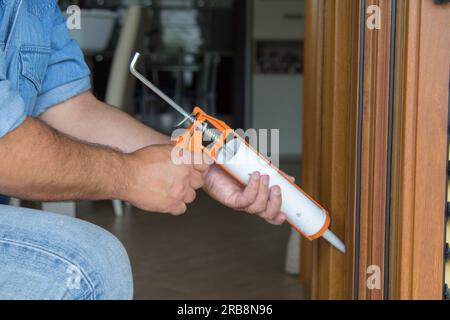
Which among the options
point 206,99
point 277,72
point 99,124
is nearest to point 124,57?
point 99,124

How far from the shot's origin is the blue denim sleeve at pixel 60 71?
3.65ft

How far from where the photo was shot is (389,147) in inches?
35.7

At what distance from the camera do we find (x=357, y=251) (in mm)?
1021

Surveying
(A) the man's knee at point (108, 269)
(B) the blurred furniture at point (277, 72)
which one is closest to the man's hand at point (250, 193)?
(A) the man's knee at point (108, 269)

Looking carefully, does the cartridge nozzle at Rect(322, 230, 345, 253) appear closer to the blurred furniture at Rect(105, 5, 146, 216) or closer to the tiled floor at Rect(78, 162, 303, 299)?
the tiled floor at Rect(78, 162, 303, 299)

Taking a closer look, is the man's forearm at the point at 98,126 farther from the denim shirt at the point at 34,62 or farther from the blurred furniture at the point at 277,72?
the blurred furniture at the point at 277,72

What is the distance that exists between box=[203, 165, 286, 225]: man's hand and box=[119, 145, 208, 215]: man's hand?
0.08 m

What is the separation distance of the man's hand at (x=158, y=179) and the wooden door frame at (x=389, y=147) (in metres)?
0.25

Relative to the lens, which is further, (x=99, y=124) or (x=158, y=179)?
(x=99, y=124)

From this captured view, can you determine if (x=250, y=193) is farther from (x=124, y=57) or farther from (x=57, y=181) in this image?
(x=124, y=57)

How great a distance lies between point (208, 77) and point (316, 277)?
589 cm

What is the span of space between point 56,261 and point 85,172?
0.44 feet
